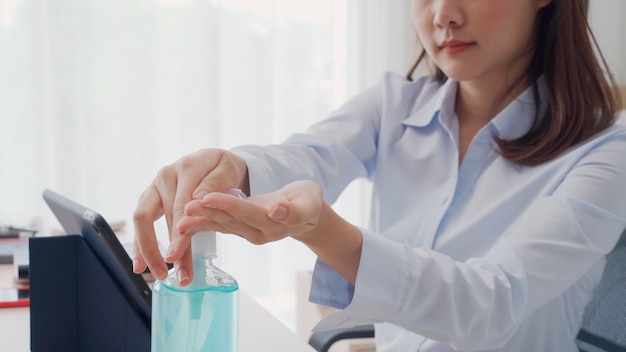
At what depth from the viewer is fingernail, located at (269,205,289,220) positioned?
26.9 inches

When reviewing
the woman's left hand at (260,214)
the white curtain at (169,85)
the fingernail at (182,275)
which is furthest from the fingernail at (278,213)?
the white curtain at (169,85)

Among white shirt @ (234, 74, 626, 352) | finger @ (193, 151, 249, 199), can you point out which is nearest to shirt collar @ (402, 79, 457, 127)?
white shirt @ (234, 74, 626, 352)

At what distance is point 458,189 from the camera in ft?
3.87

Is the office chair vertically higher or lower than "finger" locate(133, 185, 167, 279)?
lower

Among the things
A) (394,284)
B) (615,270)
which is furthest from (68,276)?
(615,270)

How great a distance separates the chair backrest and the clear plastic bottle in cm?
60

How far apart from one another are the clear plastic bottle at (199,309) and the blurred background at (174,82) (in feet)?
5.82

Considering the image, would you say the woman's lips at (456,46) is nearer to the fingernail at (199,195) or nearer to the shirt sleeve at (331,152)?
the shirt sleeve at (331,152)

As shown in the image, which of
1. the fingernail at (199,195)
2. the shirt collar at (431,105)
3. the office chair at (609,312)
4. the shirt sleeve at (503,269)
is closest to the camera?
the fingernail at (199,195)

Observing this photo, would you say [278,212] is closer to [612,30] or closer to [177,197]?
[177,197]

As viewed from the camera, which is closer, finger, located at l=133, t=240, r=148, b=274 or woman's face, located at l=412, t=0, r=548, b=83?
finger, located at l=133, t=240, r=148, b=274

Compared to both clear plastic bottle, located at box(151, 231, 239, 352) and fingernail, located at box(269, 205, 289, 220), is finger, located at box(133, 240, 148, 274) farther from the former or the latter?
fingernail, located at box(269, 205, 289, 220)

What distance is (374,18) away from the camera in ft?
9.19

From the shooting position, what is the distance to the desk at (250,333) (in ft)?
3.09
